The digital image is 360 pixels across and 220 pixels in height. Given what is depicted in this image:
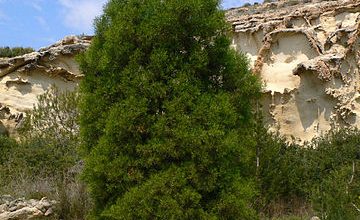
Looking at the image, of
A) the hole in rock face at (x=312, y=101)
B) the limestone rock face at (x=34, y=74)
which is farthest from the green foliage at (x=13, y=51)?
the hole in rock face at (x=312, y=101)

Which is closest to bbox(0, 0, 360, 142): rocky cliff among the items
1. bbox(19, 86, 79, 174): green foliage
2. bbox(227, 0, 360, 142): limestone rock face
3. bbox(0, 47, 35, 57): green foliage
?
bbox(227, 0, 360, 142): limestone rock face

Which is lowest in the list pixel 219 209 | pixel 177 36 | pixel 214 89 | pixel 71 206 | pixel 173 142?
pixel 71 206

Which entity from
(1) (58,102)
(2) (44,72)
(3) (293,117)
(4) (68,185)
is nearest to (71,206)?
(4) (68,185)

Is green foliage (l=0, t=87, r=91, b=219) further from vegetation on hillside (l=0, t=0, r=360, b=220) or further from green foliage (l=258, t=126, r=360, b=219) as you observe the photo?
green foliage (l=258, t=126, r=360, b=219)

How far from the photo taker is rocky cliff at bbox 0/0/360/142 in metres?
17.7

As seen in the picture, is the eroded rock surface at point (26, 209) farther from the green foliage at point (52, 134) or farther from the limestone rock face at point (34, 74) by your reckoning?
Answer: the limestone rock face at point (34, 74)

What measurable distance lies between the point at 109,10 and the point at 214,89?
1688 millimetres

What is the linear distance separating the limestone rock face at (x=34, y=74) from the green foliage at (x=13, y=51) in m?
5.75

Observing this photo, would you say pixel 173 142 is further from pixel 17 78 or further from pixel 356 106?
pixel 17 78

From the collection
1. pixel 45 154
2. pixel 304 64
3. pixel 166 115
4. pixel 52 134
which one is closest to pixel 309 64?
pixel 304 64

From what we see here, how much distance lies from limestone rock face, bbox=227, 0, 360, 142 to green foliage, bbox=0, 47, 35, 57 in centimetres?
1250

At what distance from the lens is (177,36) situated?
22.4 ft

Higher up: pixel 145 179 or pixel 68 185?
pixel 145 179

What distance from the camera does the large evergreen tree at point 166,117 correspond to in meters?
6.39
